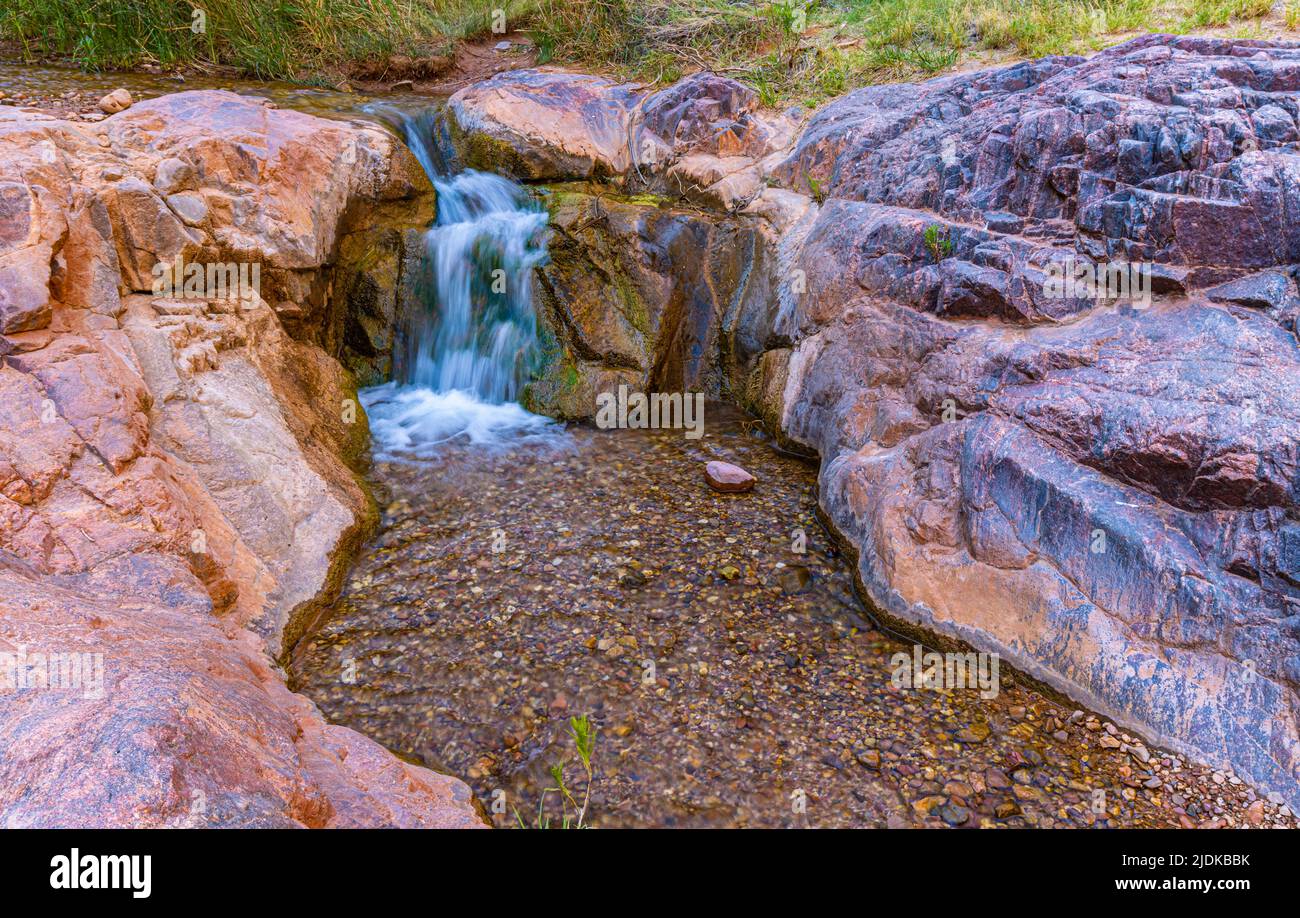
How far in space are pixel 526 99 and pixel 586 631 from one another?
6.40 m

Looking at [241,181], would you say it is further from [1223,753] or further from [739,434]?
[1223,753]

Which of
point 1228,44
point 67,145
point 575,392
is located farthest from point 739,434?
point 67,145

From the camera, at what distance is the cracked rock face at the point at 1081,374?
12.4 feet

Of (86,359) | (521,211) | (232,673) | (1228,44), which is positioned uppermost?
(1228,44)

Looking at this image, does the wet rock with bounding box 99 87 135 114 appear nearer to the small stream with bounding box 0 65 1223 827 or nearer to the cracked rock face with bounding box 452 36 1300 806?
the small stream with bounding box 0 65 1223 827

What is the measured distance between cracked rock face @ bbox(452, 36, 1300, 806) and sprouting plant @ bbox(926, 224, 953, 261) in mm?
16

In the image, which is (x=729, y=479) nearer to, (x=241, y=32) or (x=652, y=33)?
(x=652, y=33)

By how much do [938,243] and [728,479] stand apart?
235 centimetres

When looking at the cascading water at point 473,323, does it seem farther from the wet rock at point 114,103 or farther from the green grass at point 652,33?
the green grass at point 652,33

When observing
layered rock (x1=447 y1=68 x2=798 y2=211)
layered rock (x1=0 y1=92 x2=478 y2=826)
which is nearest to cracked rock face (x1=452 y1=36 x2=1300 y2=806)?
layered rock (x1=447 y1=68 x2=798 y2=211)

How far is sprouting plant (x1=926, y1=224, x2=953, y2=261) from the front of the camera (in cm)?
560

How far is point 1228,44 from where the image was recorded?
538cm

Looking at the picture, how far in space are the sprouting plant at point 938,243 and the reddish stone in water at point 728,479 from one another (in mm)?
2167

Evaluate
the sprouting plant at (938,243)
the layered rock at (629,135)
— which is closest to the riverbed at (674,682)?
the sprouting plant at (938,243)
